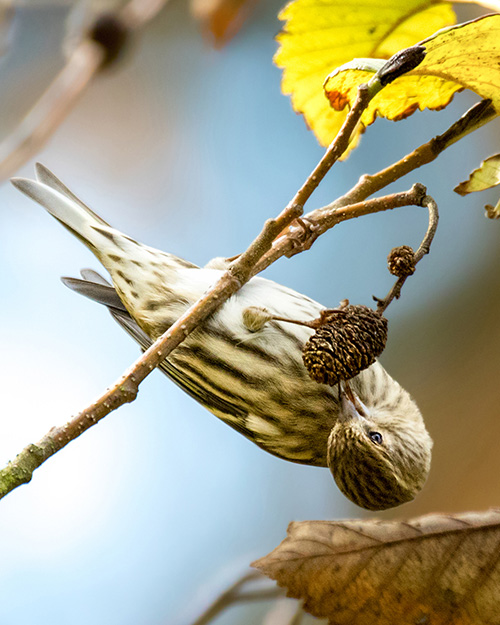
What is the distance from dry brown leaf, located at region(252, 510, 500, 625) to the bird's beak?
1.53 ft

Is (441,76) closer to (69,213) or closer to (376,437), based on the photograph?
(376,437)

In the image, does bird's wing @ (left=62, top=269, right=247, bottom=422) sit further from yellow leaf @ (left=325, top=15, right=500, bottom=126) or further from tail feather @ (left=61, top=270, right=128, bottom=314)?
yellow leaf @ (left=325, top=15, right=500, bottom=126)

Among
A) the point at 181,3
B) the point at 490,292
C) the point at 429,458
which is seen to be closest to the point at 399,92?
the point at 429,458

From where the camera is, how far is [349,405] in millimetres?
1254

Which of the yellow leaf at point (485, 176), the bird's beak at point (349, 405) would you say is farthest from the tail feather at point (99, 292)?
the yellow leaf at point (485, 176)

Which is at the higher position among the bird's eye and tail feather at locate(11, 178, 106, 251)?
the bird's eye

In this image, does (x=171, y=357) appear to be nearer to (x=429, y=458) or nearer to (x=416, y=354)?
(x=429, y=458)

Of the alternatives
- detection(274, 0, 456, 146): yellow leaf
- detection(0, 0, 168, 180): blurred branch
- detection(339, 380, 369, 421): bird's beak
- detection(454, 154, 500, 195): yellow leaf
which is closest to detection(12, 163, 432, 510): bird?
detection(339, 380, 369, 421): bird's beak

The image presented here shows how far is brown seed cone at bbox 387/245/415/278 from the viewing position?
0.89m

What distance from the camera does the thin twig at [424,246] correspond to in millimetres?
892

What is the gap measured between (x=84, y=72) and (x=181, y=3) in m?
3.04

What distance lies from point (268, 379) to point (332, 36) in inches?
23.1

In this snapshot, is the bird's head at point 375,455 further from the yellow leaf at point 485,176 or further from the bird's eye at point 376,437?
the yellow leaf at point 485,176

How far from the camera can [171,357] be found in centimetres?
132
